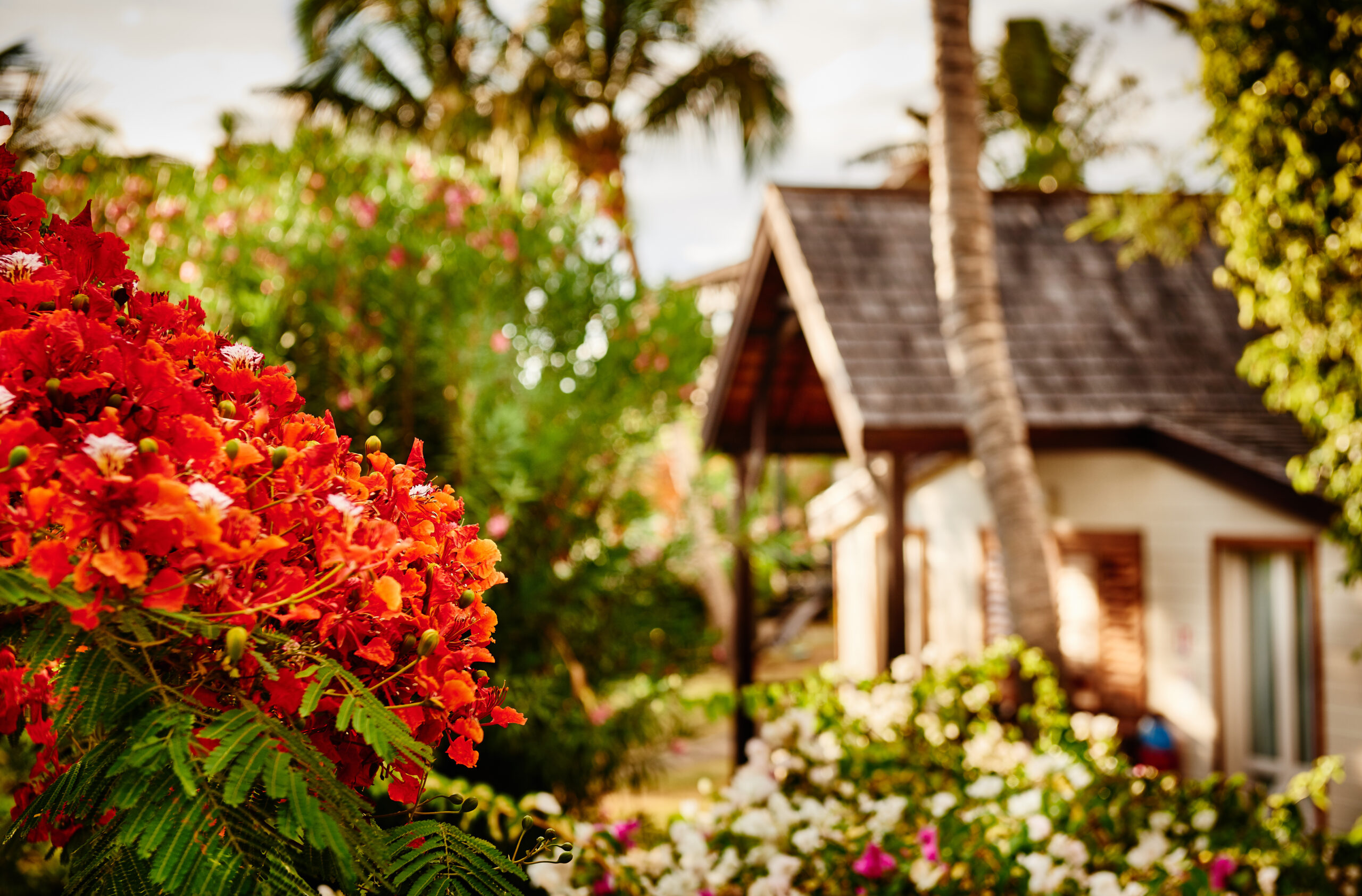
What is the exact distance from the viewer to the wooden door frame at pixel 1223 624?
7.35 meters

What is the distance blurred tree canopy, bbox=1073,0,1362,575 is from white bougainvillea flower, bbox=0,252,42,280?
576cm

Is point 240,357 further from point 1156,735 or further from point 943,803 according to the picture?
point 1156,735

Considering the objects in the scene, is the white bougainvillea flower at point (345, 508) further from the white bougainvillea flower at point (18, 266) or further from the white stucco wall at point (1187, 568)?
the white stucco wall at point (1187, 568)

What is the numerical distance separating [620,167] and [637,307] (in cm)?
808

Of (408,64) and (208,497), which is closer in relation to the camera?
(208,497)

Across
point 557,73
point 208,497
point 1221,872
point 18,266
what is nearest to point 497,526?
point 1221,872

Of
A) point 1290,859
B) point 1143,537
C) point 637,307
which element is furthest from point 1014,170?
point 1290,859

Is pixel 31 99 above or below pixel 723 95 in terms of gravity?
below

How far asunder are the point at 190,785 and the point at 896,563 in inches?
301

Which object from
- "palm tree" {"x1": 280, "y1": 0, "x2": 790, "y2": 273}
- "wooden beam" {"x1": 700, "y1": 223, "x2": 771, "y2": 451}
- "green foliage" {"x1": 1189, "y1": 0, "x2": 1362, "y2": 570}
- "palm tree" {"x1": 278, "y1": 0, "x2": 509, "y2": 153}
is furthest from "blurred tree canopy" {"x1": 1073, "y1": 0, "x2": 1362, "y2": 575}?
"palm tree" {"x1": 278, "y1": 0, "x2": 509, "y2": 153}

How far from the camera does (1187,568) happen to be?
828 cm

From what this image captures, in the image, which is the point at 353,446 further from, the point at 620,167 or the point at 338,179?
the point at 620,167

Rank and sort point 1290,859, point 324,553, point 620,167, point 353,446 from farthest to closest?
point 620,167, point 353,446, point 1290,859, point 324,553

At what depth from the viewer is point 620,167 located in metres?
15.4
